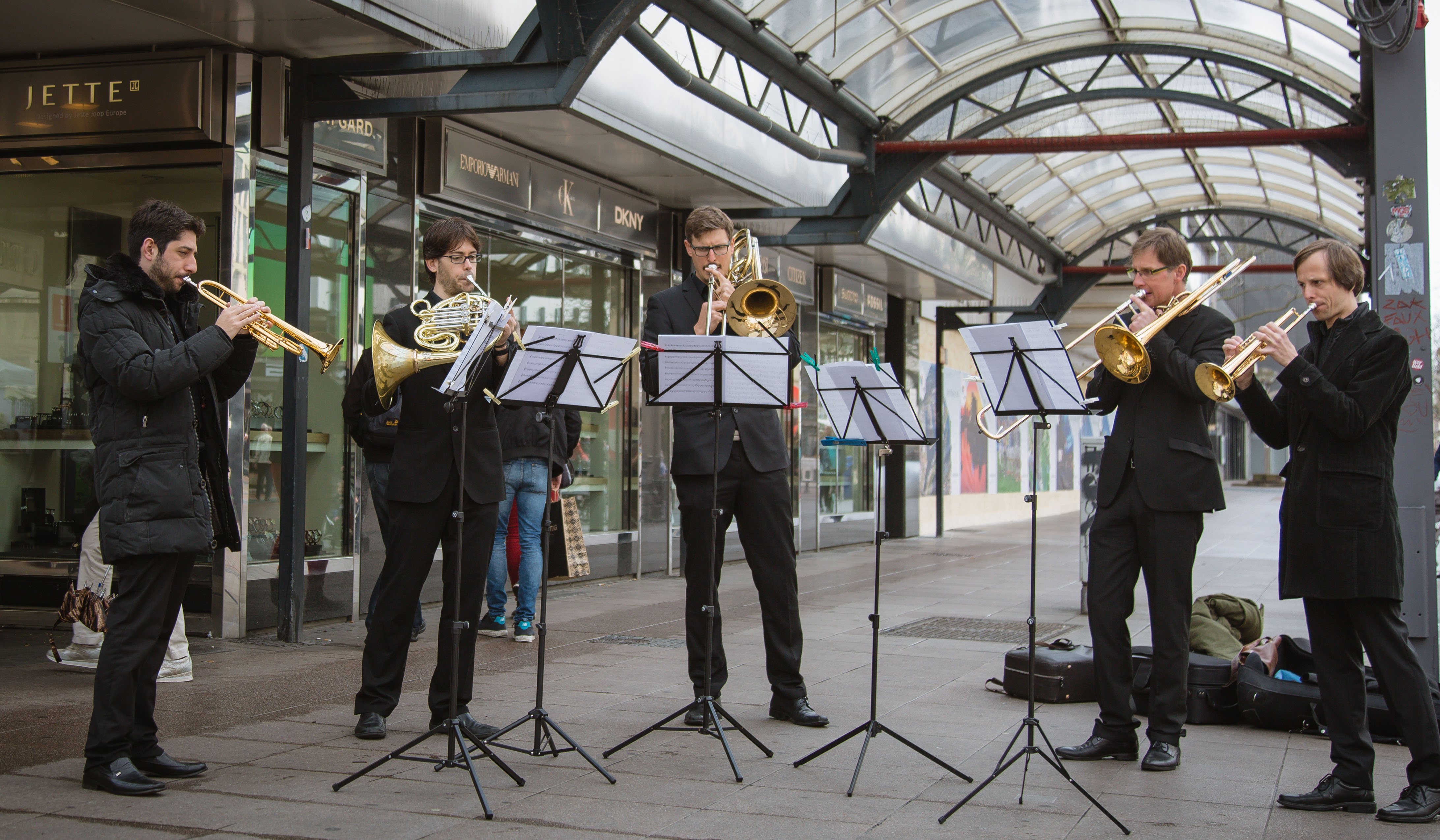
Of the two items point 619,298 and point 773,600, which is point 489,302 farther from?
point 619,298

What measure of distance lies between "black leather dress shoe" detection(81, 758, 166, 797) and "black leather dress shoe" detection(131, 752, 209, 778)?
0.10 meters

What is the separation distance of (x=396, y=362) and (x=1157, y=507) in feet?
9.80

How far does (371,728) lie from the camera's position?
510 centimetres

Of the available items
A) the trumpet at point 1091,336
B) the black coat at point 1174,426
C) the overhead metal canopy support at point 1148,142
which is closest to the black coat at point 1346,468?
the black coat at point 1174,426

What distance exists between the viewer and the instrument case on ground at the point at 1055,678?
6.30 metres

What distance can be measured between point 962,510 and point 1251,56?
35.5ft

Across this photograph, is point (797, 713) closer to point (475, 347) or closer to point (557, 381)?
point (557, 381)

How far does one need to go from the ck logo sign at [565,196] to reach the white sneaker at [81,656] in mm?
5408

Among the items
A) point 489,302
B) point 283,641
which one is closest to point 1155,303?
point 489,302

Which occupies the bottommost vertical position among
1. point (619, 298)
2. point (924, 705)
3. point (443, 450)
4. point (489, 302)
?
point (924, 705)

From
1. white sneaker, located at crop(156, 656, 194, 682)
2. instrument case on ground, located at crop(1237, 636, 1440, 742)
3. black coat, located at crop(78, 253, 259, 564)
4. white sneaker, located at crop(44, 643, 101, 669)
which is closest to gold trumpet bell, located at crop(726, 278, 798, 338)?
black coat, located at crop(78, 253, 259, 564)

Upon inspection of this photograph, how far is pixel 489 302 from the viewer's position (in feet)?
14.9

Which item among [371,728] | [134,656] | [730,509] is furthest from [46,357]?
[730,509]

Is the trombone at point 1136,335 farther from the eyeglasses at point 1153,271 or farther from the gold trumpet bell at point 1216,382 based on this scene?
the eyeglasses at point 1153,271
